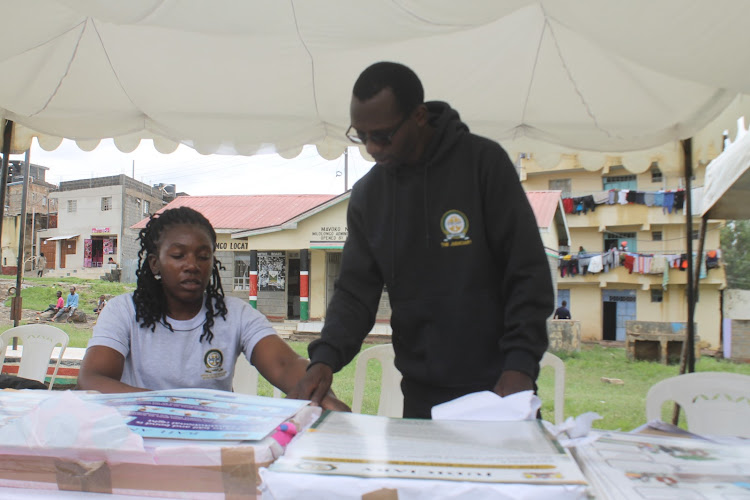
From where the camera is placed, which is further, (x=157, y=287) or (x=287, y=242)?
(x=287, y=242)

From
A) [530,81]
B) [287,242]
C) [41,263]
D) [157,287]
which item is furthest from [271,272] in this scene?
[41,263]

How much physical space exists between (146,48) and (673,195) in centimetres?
2314

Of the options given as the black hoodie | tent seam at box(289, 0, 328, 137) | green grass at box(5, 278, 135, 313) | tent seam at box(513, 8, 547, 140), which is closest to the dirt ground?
green grass at box(5, 278, 135, 313)

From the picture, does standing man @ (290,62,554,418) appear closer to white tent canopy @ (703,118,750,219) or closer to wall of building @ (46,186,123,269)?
white tent canopy @ (703,118,750,219)

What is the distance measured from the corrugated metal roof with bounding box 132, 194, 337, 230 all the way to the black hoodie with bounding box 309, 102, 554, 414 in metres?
19.2

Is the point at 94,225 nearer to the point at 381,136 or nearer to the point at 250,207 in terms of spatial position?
the point at 250,207

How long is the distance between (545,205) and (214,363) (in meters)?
18.2

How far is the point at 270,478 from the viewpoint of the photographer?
673 mm

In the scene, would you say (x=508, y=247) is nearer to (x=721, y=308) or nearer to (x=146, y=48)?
(x=146, y=48)

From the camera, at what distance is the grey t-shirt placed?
1871 mm

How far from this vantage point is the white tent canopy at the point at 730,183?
3773mm

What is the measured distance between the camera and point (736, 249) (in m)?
37.9

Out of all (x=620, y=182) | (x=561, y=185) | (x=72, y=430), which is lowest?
(x=72, y=430)

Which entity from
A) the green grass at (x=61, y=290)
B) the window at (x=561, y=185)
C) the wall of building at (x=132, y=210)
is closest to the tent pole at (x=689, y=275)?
the window at (x=561, y=185)
